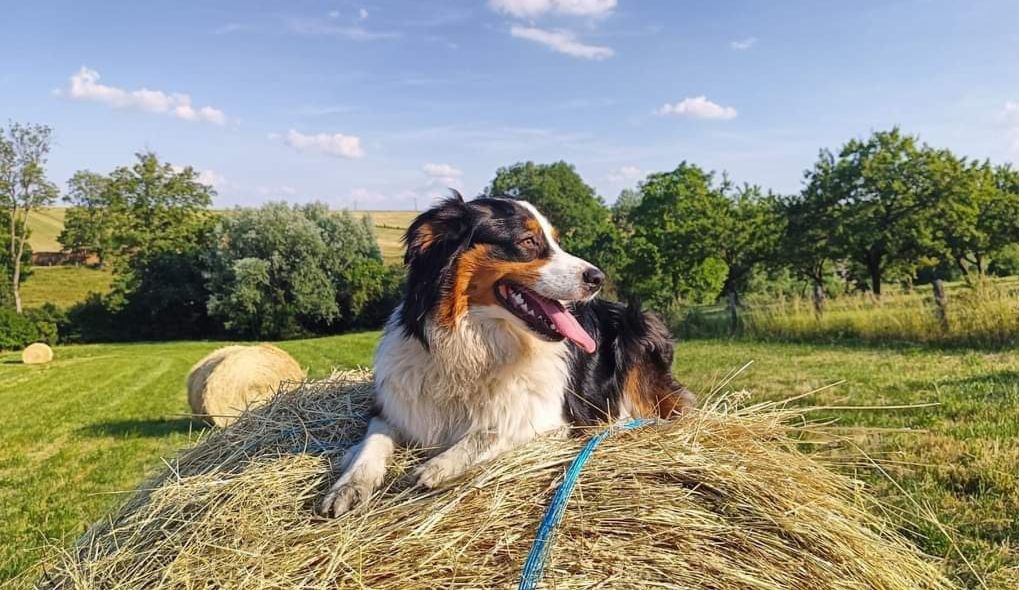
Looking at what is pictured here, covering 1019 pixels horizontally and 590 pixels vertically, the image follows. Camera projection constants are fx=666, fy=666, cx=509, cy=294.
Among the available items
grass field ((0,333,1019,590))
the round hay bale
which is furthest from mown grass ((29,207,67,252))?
grass field ((0,333,1019,590))

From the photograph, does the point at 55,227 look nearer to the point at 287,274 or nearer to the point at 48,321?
the point at 48,321

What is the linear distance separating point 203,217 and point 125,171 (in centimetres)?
644

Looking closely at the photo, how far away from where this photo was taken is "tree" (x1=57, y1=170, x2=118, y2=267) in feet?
157

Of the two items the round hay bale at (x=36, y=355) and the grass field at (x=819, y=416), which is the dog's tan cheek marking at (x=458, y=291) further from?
the round hay bale at (x=36, y=355)

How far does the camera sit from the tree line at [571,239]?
20297 mm

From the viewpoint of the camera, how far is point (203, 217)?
161ft

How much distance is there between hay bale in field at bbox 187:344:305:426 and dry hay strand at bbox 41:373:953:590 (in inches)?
248

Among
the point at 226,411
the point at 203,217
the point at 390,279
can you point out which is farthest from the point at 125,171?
the point at 226,411

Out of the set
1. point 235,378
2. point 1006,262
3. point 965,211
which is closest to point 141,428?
point 235,378

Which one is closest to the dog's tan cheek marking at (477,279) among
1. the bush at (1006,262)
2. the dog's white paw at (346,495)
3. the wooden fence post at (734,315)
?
the dog's white paw at (346,495)

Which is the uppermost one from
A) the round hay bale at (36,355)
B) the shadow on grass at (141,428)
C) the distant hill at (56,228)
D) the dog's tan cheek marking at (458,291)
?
the distant hill at (56,228)

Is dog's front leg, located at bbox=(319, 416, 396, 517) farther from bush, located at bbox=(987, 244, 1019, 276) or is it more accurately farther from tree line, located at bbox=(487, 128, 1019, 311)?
bush, located at bbox=(987, 244, 1019, 276)

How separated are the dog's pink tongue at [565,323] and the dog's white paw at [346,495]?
116 cm

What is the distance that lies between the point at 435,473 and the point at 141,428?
10393mm
